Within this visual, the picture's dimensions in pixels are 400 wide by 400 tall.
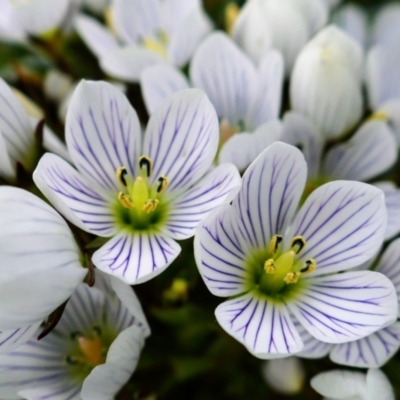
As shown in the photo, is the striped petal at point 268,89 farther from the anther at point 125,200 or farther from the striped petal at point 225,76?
the anther at point 125,200

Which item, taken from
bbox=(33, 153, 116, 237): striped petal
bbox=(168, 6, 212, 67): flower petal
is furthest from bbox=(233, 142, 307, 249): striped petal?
bbox=(168, 6, 212, 67): flower petal

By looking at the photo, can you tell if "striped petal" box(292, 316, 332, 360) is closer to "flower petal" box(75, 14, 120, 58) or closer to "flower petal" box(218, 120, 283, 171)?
"flower petal" box(218, 120, 283, 171)

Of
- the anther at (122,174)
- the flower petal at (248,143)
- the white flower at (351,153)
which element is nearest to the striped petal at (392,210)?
the white flower at (351,153)

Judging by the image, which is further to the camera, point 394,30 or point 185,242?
point 394,30

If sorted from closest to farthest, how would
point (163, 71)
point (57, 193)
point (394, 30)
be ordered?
point (57, 193) → point (163, 71) → point (394, 30)

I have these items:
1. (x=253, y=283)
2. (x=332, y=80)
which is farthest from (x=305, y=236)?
(x=332, y=80)

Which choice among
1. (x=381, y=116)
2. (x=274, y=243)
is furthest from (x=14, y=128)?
(x=381, y=116)

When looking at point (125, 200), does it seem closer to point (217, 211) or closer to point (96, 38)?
point (217, 211)

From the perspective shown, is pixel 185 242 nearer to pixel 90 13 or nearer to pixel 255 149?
pixel 255 149
